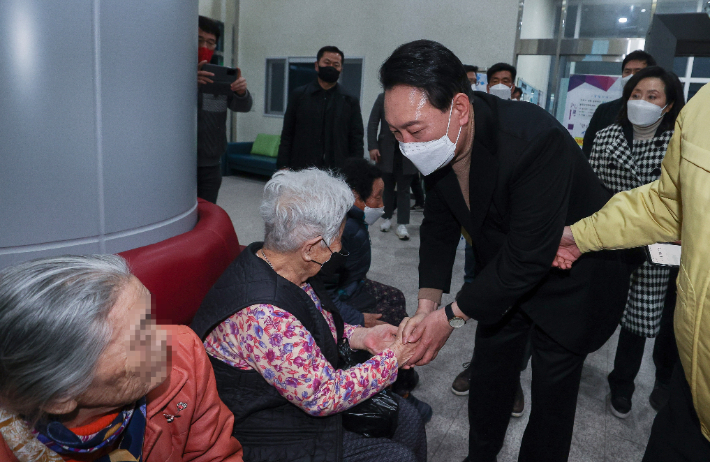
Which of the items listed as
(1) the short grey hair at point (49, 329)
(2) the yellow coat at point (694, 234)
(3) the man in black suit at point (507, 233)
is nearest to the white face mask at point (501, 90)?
(3) the man in black suit at point (507, 233)

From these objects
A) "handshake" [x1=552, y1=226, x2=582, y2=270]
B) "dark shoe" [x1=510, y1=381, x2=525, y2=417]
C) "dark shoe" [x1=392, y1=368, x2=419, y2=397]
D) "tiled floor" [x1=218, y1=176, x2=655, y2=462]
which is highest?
"handshake" [x1=552, y1=226, x2=582, y2=270]

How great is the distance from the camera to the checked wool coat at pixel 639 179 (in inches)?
93.8

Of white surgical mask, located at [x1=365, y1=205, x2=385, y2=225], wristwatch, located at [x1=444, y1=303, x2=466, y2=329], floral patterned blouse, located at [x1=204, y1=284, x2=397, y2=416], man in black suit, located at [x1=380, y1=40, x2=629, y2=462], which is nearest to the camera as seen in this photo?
floral patterned blouse, located at [x1=204, y1=284, x2=397, y2=416]

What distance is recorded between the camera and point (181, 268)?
5.48 feet

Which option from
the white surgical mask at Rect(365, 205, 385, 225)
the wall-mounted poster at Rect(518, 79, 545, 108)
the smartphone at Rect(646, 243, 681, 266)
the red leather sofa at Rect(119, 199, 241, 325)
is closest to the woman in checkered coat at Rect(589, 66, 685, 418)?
the smartphone at Rect(646, 243, 681, 266)

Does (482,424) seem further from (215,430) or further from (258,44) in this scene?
(258,44)

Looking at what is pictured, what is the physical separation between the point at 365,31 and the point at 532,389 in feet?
25.2

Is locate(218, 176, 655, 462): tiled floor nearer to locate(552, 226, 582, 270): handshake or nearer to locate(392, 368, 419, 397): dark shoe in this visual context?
locate(392, 368, 419, 397): dark shoe

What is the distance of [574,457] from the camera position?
2.21 metres

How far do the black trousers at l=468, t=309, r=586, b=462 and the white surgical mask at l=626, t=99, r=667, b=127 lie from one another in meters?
1.29

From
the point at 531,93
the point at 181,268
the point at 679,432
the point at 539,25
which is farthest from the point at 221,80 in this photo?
the point at 539,25

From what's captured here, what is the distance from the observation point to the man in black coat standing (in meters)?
4.71

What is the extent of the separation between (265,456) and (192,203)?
3.70 feet

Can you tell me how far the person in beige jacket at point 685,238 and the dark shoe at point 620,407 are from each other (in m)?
1.52
